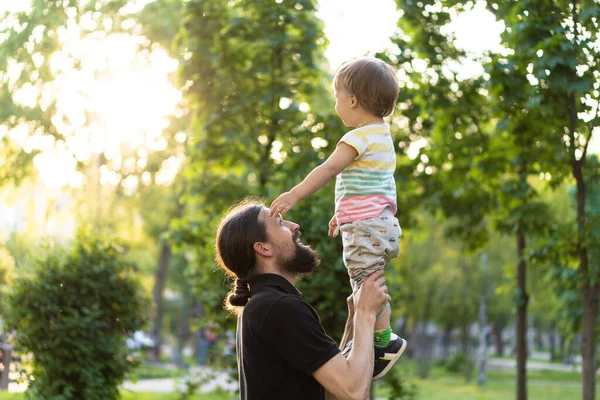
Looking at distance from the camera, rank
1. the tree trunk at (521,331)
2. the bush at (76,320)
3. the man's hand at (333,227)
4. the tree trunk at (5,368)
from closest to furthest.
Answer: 1. the man's hand at (333,227)
2. the bush at (76,320)
3. the tree trunk at (521,331)
4. the tree trunk at (5,368)

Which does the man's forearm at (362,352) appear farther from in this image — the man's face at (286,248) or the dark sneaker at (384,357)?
the man's face at (286,248)

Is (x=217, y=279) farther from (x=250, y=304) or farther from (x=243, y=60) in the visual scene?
(x=250, y=304)

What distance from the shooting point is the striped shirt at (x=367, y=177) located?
353 cm

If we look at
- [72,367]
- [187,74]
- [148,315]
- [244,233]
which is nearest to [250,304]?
[244,233]

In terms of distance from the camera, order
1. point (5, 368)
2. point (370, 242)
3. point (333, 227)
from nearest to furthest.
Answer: point (370, 242), point (333, 227), point (5, 368)

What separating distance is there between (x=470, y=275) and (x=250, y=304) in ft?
100

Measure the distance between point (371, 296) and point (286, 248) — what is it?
411 mm

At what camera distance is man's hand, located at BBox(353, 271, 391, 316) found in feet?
11.4

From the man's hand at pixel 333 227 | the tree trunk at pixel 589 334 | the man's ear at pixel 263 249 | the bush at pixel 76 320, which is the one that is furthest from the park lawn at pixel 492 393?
the man's ear at pixel 263 249

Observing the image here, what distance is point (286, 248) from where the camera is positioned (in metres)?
3.55

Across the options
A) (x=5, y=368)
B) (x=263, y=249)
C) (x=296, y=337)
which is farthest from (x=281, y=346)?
(x=5, y=368)

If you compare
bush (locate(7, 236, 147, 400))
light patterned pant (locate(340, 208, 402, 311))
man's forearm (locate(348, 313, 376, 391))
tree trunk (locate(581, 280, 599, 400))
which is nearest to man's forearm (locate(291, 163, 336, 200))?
light patterned pant (locate(340, 208, 402, 311))

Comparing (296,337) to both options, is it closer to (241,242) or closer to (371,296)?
(371,296)

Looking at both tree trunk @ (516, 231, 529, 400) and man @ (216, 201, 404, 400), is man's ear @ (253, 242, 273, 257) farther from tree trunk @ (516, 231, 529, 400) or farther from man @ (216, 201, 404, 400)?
tree trunk @ (516, 231, 529, 400)
